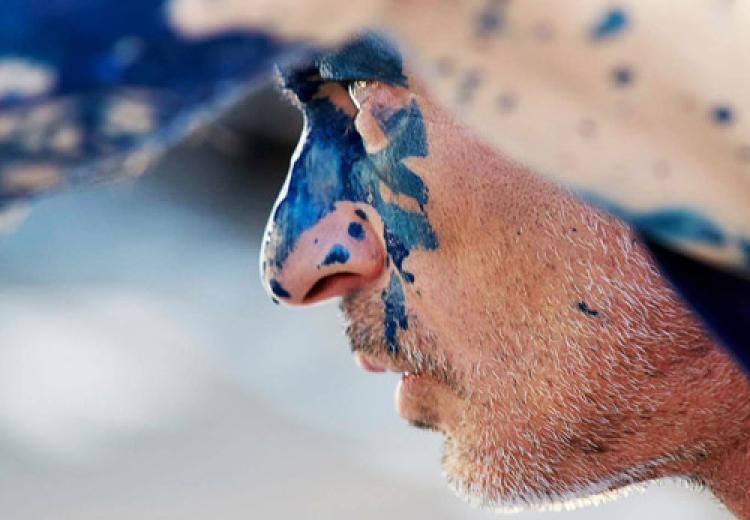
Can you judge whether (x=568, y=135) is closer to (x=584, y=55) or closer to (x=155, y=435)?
(x=584, y=55)

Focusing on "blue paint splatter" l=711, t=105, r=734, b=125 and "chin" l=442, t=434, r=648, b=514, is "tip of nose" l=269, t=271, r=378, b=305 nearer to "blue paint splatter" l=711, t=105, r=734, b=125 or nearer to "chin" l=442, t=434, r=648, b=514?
"chin" l=442, t=434, r=648, b=514

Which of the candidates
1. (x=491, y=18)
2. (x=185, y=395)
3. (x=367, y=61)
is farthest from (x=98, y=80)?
(x=185, y=395)

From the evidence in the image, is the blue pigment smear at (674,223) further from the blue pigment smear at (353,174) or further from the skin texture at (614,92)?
the blue pigment smear at (353,174)

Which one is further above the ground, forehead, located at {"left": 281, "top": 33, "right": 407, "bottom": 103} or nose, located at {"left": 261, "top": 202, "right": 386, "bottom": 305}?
forehead, located at {"left": 281, "top": 33, "right": 407, "bottom": 103}

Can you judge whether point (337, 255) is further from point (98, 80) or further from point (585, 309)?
point (98, 80)

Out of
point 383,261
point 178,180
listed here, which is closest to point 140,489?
point 178,180

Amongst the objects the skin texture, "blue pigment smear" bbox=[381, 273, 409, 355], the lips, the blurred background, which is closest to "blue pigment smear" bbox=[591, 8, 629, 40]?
the skin texture
